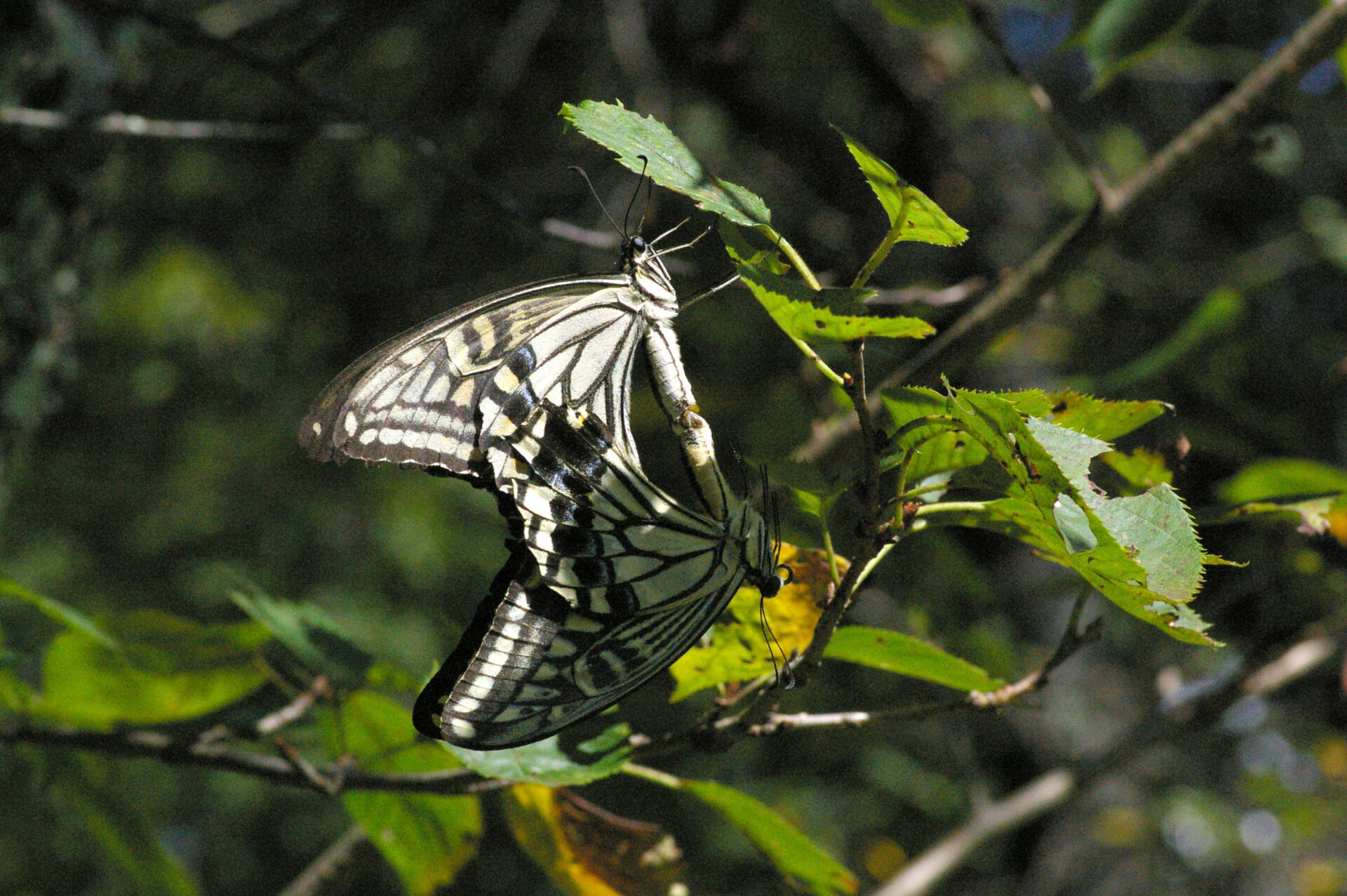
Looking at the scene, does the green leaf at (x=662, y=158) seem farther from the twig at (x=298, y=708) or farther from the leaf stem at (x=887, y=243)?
A: the twig at (x=298, y=708)

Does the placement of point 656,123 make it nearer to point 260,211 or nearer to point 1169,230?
point 260,211

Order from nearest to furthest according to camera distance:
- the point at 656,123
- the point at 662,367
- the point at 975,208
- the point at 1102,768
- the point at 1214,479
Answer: the point at 656,123, the point at 662,367, the point at 1102,768, the point at 1214,479, the point at 975,208

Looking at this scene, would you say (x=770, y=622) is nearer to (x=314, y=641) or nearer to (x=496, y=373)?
(x=496, y=373)

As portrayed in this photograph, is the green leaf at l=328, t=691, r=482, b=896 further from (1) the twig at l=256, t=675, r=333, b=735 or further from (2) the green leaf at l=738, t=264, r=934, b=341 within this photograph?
(2) the green leaf at l=738, t=264, r=934, b=341

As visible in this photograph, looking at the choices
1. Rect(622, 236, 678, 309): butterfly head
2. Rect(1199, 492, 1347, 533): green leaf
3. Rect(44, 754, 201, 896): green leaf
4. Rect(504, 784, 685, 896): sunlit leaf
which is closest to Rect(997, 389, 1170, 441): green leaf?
Rect(1199, 492, 1347, 533): green leaf

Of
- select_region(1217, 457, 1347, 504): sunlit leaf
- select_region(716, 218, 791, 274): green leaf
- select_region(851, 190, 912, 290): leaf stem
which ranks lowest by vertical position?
select_region(1217, 457, 1347, 504): sunlit leaf

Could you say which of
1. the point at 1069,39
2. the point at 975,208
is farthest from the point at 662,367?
the point at 975,208
